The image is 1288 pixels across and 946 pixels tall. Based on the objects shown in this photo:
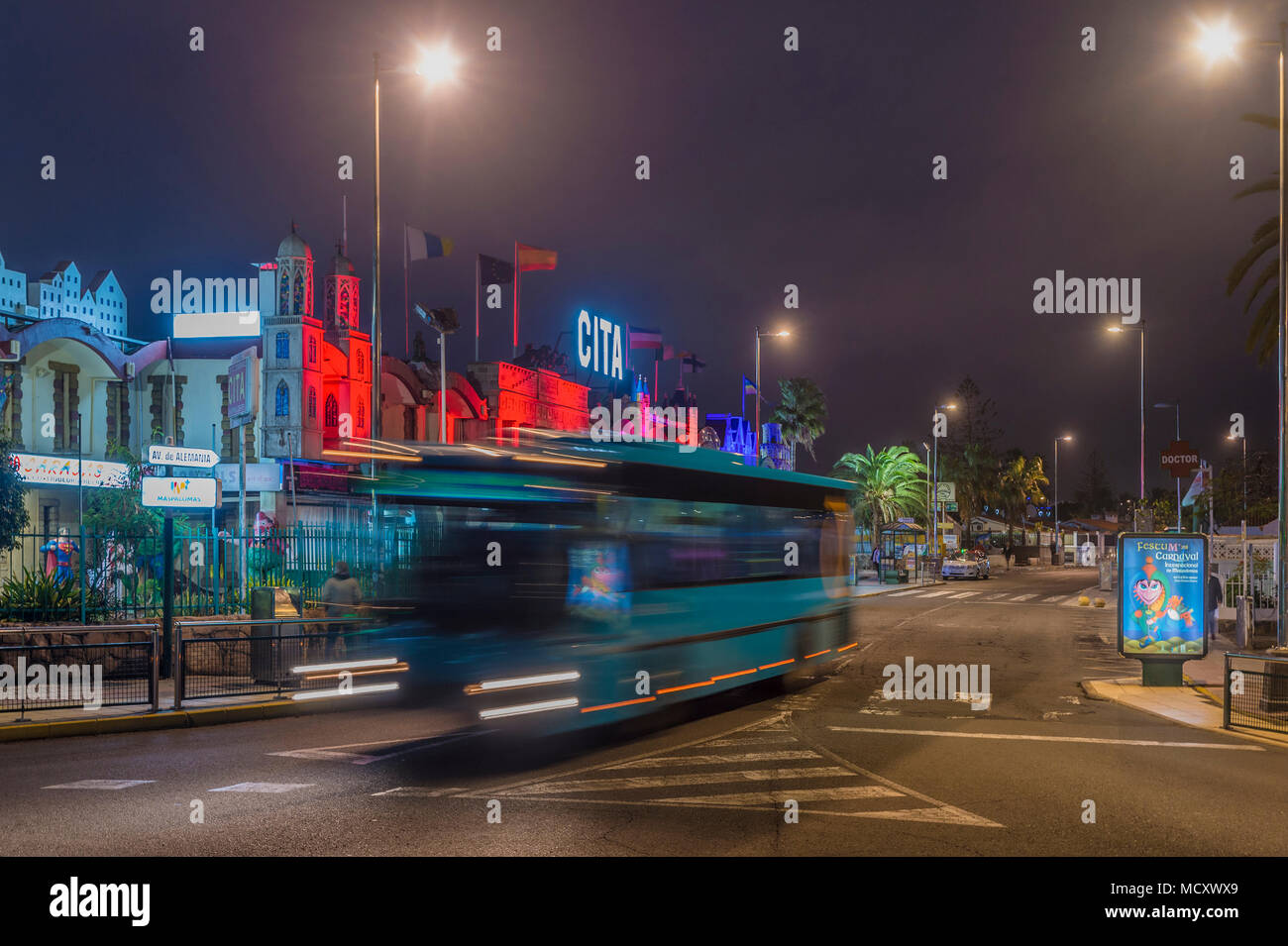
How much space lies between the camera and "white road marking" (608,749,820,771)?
10.5 meters

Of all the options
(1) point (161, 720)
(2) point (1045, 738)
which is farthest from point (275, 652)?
(2) point (1045, 738)

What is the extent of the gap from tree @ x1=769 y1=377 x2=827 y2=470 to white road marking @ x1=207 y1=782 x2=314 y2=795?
223 ft

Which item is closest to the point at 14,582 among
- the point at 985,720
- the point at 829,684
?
the point at 829,684

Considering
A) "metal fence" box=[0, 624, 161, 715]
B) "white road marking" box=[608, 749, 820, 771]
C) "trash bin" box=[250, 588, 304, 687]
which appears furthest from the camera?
"trash bin" box=[250, 588, 304, 687]

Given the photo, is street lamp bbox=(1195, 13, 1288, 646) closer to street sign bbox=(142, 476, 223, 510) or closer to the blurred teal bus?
the blurred teal bus

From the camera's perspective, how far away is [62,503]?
3750 cm

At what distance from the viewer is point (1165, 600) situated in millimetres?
17859

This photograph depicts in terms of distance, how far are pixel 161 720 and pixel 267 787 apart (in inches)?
198

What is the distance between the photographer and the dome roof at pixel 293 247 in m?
40.8

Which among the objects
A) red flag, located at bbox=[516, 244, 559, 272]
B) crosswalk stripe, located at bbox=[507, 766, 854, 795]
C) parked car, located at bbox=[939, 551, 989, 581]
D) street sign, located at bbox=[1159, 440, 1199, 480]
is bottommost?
parked car, located at bbox=[939, 551, 989, 581]

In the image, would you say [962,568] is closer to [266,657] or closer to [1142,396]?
[1142,396]

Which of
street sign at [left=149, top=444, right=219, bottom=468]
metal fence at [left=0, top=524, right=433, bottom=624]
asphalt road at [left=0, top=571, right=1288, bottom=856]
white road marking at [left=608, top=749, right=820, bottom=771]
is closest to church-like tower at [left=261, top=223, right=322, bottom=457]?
street sign at [left=149, top=444, right=219, bottom=468]

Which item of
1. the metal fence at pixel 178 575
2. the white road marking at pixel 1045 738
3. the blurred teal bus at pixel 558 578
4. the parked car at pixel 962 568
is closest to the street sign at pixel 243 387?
the metal fence at pixel 178 575

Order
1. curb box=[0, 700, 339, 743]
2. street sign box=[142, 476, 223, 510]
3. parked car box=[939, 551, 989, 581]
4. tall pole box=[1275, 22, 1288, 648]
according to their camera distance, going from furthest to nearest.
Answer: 1. parked car box=[939, 551, 989, 581]
2. street sign box=[142, 476, 223, 510]
3. tall pole box=[1275, 22, 1288, 648]
4. curb box=[0, 700, 339, 743]
